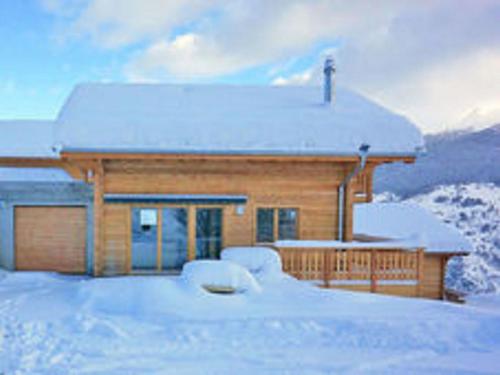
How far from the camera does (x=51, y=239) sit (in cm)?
962

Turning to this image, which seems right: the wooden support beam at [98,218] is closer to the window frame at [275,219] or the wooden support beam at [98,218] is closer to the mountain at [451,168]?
the window frame at [275,219]

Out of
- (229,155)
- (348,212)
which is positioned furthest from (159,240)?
(348,212)

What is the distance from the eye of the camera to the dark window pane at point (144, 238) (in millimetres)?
8492

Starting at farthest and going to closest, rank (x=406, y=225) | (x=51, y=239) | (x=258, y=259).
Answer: (x=406, y=225)
(x=51, y=239)
(x=258, y=259)

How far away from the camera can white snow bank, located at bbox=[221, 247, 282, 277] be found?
706 cm

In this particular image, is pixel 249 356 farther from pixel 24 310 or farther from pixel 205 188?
pixel 205 188

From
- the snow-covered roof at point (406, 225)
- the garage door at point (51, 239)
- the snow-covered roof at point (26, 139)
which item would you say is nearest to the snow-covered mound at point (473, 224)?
the snow-covered roof at point (406, 225)

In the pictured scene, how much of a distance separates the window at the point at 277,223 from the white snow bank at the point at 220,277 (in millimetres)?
2649

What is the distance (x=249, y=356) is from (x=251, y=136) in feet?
16.8

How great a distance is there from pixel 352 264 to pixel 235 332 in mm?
4235

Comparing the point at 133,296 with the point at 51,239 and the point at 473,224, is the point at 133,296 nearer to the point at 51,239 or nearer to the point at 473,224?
the point at 51,239

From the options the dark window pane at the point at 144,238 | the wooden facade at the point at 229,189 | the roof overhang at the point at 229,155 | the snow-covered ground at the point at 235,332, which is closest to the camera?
the snow-covered ground at the point at 235,332

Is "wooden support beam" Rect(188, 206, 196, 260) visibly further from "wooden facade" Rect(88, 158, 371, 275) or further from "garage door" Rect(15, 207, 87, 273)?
"garage door" Rect(15, 207, 87, 273)

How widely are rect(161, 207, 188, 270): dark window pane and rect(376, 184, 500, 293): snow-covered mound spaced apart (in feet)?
67.9
